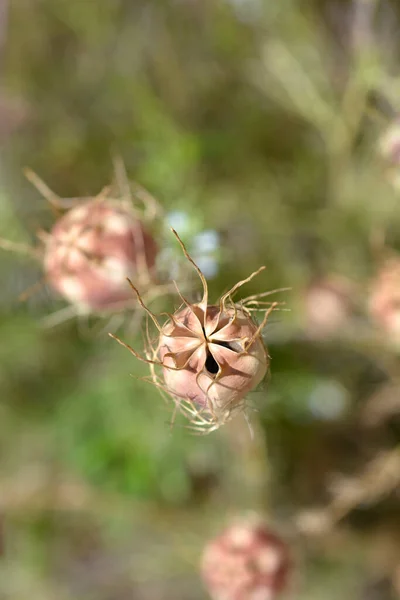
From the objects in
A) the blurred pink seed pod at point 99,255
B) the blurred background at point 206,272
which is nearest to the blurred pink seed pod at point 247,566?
the blurred background at point 206,272

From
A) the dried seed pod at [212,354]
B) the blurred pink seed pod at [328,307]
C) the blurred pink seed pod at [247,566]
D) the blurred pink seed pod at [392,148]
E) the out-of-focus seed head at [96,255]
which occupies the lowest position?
the blurred pink seed pod at [247,566]

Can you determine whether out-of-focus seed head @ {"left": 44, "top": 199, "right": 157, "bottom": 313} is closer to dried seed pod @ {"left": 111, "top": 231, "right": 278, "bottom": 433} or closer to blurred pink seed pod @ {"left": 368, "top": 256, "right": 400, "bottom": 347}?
dried seed pod @ {"left": 111, "top": 231, "right": 278, "bottom": 433}

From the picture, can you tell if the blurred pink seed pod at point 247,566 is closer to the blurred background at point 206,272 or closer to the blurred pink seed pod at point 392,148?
the blurred background at point 206,272

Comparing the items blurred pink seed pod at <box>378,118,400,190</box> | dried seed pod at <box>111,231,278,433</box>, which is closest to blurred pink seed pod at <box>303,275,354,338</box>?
blurred pink seed pod at <box>378,118,400,190</box>

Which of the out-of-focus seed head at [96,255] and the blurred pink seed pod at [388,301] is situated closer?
the out-of-focus seed head at [96,255]

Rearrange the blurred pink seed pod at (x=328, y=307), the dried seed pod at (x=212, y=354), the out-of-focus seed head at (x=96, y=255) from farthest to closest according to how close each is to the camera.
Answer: the blurred pink seed pod at (x=328, y=307)
the out-of-focus seed head at (x=96, y=255)
the dried seed pod at (x=212, y=354)

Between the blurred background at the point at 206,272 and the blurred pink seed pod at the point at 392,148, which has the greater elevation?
the blurred pink seed pod at the point at 392,148
